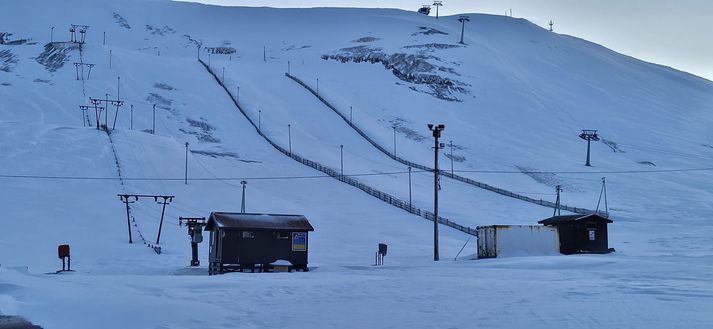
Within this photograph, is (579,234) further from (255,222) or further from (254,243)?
(254,243)

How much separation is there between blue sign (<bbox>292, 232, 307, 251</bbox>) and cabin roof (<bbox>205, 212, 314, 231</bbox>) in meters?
0.29

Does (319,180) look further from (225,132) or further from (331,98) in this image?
(331,98)

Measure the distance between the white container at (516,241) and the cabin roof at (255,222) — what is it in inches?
374

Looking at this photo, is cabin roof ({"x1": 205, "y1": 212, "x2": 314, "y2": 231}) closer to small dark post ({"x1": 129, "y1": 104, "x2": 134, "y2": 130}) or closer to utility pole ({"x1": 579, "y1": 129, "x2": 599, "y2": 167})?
small dark post ({"x1": 129, "y1": 104, "x2": 134, "y2": 130})

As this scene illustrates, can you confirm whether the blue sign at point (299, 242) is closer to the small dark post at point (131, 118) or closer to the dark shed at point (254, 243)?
the dark shed at point (254, 243)

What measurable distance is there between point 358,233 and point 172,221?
11162 millimetres

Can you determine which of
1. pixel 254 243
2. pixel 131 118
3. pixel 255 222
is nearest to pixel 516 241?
pixel 255 222

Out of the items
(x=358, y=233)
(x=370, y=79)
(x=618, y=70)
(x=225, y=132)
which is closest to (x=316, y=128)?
(x=225, y=132)

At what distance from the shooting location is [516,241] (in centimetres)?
4031

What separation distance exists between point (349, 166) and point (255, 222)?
128 ft

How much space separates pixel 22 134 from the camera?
60.8m

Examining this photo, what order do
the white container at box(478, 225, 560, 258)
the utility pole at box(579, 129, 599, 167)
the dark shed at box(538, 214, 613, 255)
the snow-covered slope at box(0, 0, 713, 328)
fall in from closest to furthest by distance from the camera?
the snow-covered slope at box(0, 0, 713, 328)
the white container at box(478, 225, 560, 258)
the dark shed at box(538, 214, 613, 255)
the utility pole at box(579, 129, 599, 167)

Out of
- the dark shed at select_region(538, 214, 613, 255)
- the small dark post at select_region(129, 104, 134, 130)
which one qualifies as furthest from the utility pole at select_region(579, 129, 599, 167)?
the dark shed at select_region(538, 214, 613, 255)

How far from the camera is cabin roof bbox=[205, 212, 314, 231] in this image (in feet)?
115
